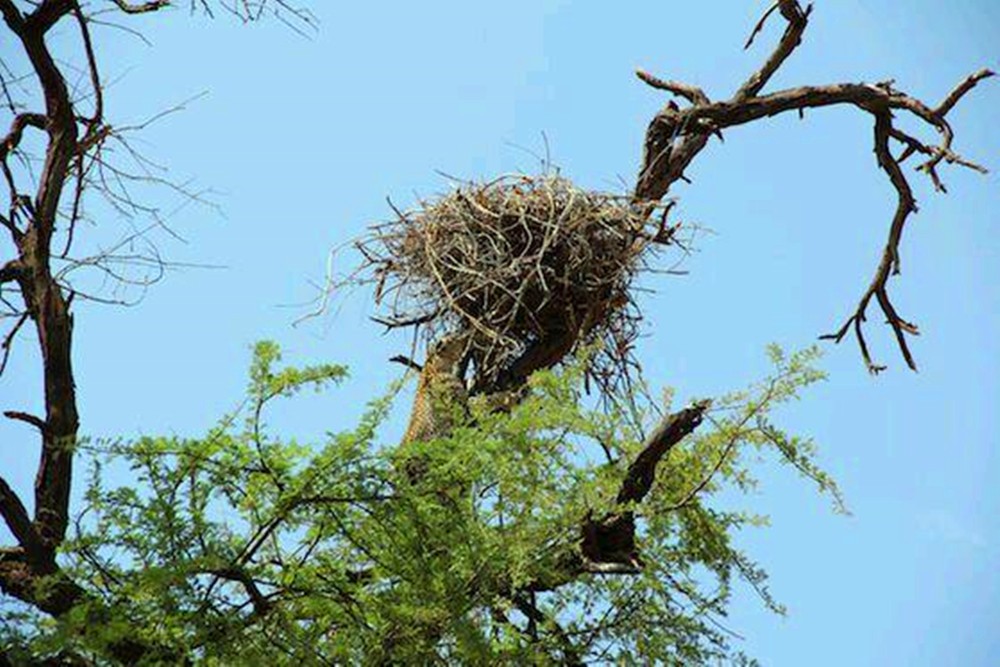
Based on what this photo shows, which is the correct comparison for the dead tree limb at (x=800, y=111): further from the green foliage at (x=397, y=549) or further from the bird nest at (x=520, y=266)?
the green foliage at (x=397, y=549)

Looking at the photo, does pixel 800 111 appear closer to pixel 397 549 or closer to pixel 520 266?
pixel 520 266

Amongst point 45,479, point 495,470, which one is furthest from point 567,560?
point 45,479

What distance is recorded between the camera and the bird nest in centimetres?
502

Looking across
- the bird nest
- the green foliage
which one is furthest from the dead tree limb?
the green foliage

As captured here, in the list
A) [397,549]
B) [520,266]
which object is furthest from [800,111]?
[397,549]

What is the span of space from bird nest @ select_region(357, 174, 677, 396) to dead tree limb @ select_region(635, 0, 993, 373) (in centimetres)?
27

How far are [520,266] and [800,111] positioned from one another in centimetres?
107

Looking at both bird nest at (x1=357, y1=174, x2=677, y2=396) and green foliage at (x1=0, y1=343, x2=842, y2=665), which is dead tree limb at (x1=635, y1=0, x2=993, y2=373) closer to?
bird nest at (x1=357, y1=174, x2=677, y2=396)

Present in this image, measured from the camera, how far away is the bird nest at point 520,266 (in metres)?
5.02

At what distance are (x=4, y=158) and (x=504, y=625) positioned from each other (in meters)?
1.48

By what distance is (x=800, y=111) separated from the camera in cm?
558

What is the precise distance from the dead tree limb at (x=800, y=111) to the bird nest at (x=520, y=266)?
0.27m

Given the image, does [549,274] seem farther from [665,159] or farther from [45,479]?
[45,479]

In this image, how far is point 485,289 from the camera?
5.01 m
